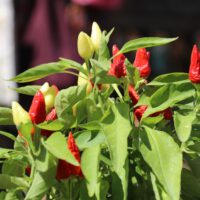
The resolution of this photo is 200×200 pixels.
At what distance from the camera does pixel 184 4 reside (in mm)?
8141

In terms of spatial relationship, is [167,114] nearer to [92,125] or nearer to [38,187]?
[92,125]

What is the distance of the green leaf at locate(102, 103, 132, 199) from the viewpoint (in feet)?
4.05

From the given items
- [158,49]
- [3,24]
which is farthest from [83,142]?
[158,49]

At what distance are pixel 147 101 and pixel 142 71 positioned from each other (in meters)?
0.14

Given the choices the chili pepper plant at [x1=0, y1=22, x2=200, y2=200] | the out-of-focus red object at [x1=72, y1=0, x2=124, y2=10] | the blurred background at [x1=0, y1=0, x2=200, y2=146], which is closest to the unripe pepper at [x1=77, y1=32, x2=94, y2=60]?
the chili pepper plant at [x1=0, y1=22, x2=200, y2=200]

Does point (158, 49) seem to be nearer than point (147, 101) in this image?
No

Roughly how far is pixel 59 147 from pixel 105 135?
0.07m

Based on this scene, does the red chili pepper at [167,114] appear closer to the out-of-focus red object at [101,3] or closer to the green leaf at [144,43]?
the green leaf at [144,43]

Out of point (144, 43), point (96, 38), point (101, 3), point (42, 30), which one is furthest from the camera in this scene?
point (101, 3)

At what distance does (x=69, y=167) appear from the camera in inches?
51.3

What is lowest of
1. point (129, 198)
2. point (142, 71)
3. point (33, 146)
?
point (129, 198)

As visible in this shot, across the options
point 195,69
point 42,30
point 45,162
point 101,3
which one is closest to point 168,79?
point 195,69

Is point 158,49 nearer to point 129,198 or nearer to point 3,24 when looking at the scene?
point 3,24

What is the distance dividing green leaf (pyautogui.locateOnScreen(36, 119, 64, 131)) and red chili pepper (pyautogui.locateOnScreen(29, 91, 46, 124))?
0.12ft
